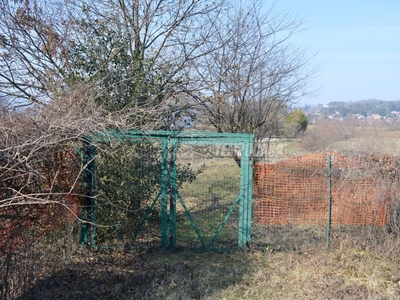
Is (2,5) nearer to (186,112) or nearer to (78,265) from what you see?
(186,112)

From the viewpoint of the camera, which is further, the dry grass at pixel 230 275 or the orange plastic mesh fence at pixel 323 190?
the orange plastic mesh fence at pixel 323 190

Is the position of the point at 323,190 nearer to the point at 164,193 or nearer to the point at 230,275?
the point at 230,275

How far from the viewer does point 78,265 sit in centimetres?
621

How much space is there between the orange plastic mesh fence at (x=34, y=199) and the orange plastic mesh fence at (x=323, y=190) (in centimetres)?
333

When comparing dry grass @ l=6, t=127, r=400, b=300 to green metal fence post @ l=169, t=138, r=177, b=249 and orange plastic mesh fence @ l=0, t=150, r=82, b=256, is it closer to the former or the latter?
green metal fence post @ l=169, t=138, r=177, b=249

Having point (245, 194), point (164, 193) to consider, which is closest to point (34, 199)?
point (164, 193)

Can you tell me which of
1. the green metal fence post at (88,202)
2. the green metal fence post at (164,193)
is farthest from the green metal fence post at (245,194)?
the green metal fence post at (88,202)

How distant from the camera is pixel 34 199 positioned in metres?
4.44

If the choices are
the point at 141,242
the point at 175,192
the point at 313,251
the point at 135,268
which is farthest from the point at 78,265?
the point at 313,251

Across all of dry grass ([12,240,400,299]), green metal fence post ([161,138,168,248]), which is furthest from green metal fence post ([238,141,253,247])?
green metal fence post ([161,138,168,248])

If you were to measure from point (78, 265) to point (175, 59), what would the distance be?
5.33 metres

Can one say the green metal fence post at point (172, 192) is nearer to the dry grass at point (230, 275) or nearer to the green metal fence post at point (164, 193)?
the green metal fence post at point (164, 193)

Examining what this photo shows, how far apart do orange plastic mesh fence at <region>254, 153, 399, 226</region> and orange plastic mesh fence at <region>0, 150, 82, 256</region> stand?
10.9 feet

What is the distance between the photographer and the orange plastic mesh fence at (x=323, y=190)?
7348mm
